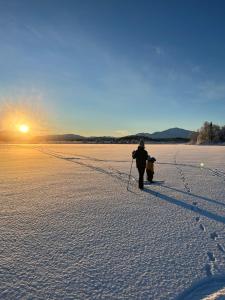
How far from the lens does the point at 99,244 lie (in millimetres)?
4449

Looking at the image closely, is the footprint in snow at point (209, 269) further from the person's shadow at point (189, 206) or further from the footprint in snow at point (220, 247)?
the person's shadow at point (189, 206)

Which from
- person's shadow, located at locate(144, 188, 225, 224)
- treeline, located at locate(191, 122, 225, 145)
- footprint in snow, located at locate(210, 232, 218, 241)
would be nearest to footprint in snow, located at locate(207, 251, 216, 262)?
footprint in snow, located at locate(210, 232, 218, 241)

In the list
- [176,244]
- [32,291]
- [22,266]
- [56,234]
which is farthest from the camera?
[56,234]

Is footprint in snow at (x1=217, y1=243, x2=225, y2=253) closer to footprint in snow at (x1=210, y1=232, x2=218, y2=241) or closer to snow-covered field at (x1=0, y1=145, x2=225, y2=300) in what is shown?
snow-covered field at (x1=0, y1=145, x2=225, y2=300)

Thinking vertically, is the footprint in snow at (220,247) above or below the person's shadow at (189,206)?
below

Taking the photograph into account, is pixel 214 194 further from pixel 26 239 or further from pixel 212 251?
pixel 26 239

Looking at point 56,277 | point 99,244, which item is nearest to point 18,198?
point 99,244

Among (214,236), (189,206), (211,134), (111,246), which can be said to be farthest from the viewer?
(211,134)

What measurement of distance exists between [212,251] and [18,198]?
17.9ft

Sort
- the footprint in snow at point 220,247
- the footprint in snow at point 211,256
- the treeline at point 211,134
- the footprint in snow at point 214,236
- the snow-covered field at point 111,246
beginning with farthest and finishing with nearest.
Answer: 1. the treeline at point 211,134
2. the footprint in snow at point 214,236
3. the footprint in snow at point 220,247
4. the footprint in snow at point 211,256
5. the snow-covered field at point 111,246

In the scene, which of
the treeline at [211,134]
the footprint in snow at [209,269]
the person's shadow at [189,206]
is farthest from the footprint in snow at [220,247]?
the treeline at [211,134]

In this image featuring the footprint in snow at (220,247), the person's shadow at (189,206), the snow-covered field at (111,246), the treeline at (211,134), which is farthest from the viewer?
the treeline at (211,134)

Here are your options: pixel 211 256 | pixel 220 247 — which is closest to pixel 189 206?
pixel 220 247

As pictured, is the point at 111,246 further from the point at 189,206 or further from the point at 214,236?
the point at 189,206
